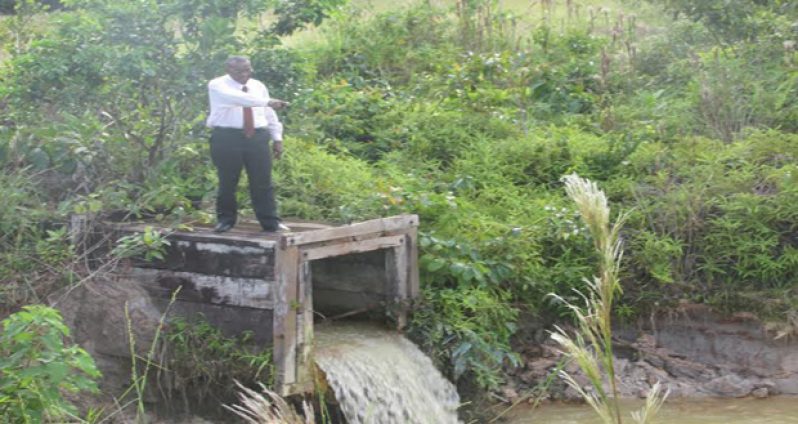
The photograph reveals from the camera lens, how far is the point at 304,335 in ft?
26.8

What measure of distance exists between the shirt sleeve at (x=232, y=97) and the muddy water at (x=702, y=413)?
3119mm

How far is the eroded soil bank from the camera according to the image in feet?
32.6

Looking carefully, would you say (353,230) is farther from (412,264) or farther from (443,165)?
(443,165)

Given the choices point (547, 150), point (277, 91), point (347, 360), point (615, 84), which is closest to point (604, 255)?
point (347, 360)

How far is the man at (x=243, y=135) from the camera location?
824 cm

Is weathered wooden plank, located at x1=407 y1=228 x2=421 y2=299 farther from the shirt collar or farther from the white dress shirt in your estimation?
the shirt collar

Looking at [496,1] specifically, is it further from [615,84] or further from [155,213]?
[155,213]

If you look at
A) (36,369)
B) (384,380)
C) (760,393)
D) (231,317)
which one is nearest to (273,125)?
(231,317)

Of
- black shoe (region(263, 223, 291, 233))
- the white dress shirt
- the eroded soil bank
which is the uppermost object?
the white dress shirt

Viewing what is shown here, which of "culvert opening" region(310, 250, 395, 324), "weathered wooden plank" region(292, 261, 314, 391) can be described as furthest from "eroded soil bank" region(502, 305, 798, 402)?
"weathered wooden plank" region(292, 261, 314, 391)

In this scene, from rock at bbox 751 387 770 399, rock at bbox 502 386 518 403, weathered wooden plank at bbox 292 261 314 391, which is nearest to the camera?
weathered wooden plank at bbox 292 261 314 391

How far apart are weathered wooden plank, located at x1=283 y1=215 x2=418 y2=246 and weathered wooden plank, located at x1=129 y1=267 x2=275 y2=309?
0.35 meters

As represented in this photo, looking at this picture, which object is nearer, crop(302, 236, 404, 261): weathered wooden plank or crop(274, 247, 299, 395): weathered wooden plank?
crop(274, 247, 299, 395): weathered wooden plank

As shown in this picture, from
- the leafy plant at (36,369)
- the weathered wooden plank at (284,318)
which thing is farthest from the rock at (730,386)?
the leafy plant at (36,369)
